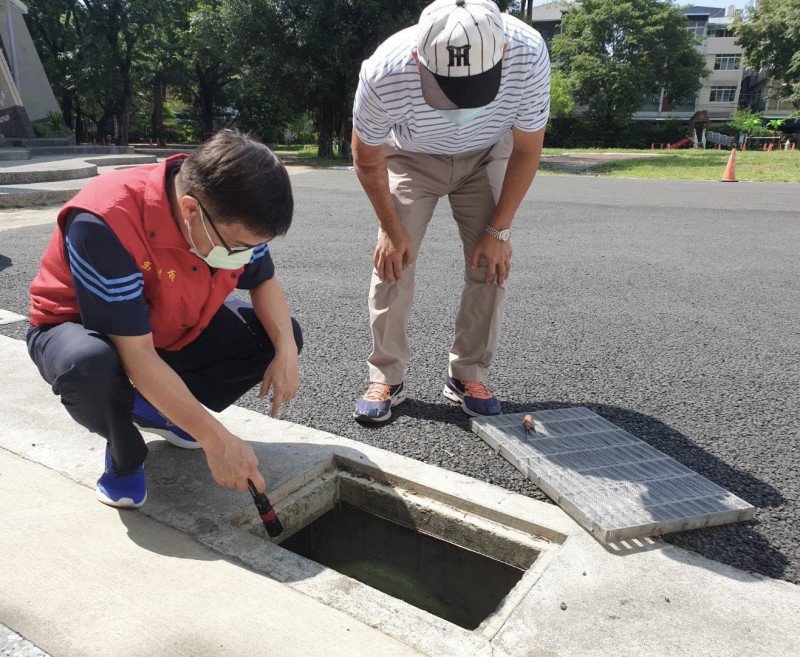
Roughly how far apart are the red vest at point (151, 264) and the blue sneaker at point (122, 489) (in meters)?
0.42

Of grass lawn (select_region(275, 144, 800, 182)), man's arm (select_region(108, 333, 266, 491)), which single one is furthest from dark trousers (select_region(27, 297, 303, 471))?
grass lawn (select_region(275, 144, 800, 182))

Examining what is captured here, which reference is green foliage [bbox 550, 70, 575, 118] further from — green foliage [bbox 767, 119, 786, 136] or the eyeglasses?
the eyeglasses

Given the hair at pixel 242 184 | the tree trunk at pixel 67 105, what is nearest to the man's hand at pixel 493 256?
the hair at pixel 242 184

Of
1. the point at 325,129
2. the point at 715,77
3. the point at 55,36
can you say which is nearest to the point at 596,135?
the point at 715,77

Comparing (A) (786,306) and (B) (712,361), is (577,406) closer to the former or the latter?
(B) (712,361)

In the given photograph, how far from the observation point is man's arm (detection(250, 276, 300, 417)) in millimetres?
2160

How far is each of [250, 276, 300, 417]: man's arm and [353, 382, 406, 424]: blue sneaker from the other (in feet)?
1.67

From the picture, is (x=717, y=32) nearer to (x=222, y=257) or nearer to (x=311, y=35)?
(x=311, y=35)

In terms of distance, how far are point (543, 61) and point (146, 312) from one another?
5.33 feet

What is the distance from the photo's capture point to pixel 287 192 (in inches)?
66.3

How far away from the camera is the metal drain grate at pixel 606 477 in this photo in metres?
1.97

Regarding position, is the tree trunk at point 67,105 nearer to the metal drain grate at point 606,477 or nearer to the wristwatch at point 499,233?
the wristwatch at point 499,233

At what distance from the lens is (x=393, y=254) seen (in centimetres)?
265

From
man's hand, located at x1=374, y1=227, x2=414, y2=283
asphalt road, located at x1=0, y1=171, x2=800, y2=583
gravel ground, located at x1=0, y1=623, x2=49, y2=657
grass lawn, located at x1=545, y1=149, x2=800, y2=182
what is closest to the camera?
gravel ground, located at x1=0, y1=623, x2=49, y2=657
